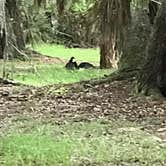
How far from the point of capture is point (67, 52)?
3294 centimetres

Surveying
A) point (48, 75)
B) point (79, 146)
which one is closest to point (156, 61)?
point (79, 146)

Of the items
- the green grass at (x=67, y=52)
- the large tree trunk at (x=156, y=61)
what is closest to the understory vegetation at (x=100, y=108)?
A: the large tree trunk at (x=156, y=61)

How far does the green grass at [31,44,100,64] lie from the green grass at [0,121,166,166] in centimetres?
2015

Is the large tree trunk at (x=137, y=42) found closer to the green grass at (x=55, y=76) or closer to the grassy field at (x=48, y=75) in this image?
the grassy field at (x=48, y=75)

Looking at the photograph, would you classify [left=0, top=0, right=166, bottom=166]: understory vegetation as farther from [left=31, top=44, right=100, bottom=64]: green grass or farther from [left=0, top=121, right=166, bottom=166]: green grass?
[left=31, top=44, right=100, bottom=64]: green grass

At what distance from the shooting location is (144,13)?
13.4m

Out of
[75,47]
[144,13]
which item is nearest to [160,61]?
[144,13]

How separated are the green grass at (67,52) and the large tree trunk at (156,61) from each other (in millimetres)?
17359

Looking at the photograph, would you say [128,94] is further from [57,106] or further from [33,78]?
[33,78]

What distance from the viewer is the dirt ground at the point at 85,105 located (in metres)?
9.12

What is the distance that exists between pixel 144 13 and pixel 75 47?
23.0 metres

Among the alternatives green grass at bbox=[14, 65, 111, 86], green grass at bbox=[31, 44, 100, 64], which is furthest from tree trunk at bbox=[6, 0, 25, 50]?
green grass at bbox=[31, 44, 100, 64]

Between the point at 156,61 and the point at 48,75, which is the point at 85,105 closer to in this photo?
the point at 156,61

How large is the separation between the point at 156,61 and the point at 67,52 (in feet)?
73.6
